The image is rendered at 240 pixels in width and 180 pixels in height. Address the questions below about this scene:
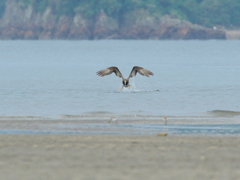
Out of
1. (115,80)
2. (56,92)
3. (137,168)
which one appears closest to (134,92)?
(56,92)

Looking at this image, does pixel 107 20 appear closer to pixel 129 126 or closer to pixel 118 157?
pixel 129 126

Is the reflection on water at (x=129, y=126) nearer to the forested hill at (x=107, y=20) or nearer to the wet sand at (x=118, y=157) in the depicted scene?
the wet sand at (x=118, y=157)

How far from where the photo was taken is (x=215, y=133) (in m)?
16.3

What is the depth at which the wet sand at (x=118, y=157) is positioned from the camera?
33.5 feet

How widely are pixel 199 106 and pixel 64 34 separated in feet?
554

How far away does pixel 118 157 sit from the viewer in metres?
11.8

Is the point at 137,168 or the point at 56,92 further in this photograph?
A: the point at 56,92

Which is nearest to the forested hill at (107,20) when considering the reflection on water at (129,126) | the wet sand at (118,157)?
the reflection on water at (129,126)

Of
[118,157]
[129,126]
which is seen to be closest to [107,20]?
[129,126]

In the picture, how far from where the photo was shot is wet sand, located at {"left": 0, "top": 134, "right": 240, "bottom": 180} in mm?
10203

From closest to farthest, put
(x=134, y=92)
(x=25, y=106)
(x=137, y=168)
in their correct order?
(x=137, y=168) < (x=25, y=106) < (x=134, y=92)

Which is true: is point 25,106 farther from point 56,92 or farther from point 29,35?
point 29,35

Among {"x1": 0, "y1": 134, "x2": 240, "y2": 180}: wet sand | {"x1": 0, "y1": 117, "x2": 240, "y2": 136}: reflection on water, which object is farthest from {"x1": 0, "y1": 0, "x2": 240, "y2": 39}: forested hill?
{"x1": 0, "y1": 134, "x2": 240, "y2": 180}: wet sand

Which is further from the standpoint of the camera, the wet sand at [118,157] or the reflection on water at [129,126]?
the reflection on water at [129,126]
